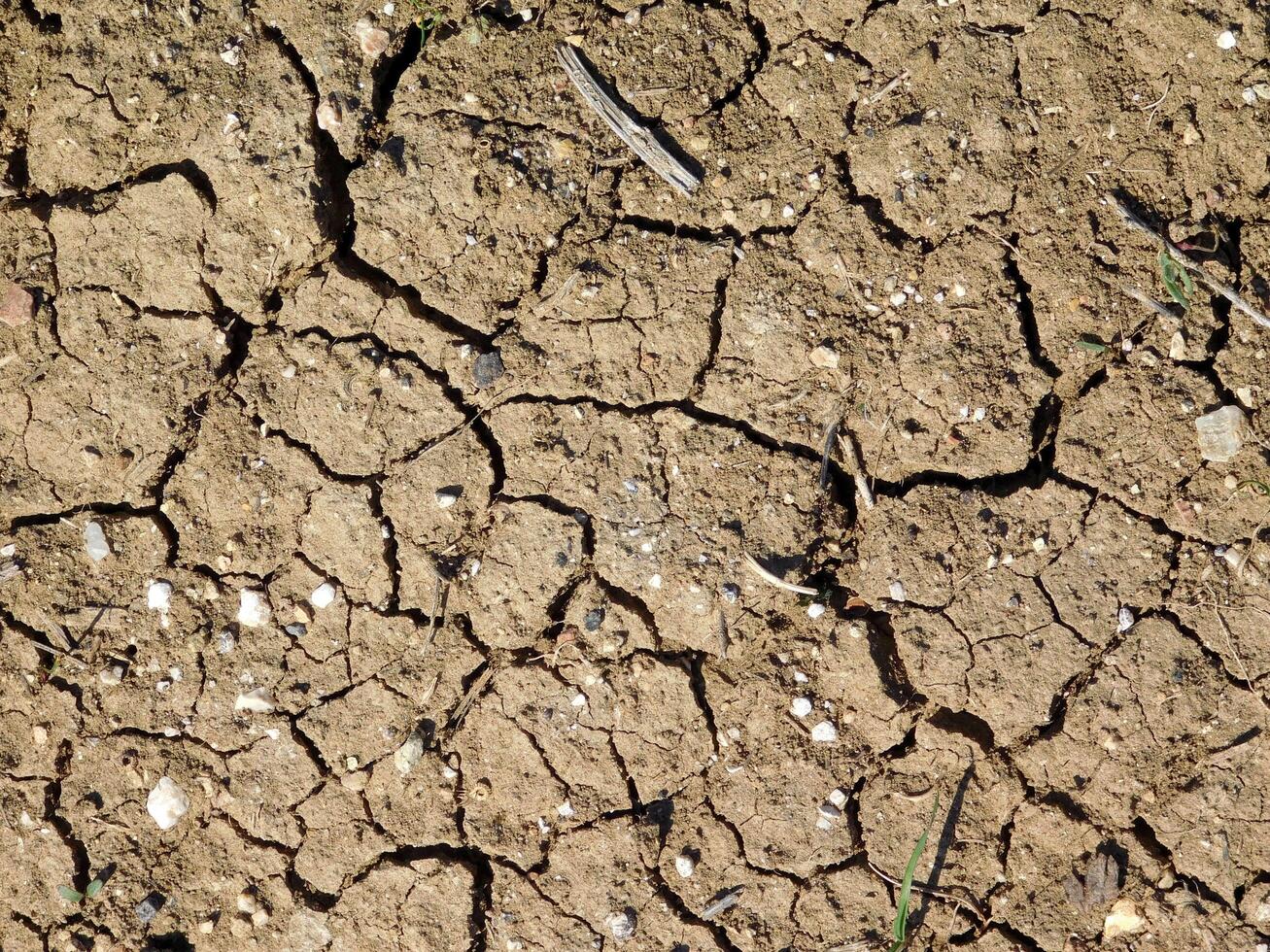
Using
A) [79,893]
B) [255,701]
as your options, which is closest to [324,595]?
[255,701]

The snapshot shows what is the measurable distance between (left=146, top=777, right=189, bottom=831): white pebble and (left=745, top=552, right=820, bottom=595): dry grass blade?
6.17 ft

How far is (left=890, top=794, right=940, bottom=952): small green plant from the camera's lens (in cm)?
270

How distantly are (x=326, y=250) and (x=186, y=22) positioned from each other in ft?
2.81

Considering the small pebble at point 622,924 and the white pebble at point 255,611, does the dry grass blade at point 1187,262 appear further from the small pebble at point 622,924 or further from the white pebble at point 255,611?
the white pebble at point 255,611

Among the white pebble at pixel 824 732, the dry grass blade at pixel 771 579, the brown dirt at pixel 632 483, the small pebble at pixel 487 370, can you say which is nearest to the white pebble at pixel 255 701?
the brown dirt at pixel 632 483

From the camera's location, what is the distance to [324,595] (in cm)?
292

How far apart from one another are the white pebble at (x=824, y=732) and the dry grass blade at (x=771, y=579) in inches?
15.2

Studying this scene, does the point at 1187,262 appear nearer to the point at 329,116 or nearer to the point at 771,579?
the point at 771,579

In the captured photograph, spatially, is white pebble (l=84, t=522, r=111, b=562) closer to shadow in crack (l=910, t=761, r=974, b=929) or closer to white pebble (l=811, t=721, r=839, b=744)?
white pebble (l=811, t=721, r=839, b=744)

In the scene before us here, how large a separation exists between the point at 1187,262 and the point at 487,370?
82.8 inches

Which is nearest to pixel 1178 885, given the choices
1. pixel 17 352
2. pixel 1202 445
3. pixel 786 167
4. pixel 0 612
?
pixel 1202 445

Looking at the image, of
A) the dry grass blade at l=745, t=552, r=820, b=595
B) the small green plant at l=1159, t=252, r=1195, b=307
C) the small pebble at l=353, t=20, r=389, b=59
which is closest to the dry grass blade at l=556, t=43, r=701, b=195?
the small pebble at l=353, t=20, r=389, b=59

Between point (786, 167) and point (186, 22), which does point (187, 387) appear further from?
point (786, 167)

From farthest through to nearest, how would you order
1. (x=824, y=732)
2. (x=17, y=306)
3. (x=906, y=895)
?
(x=17, y=306) → (x=824, y=732) → (x=906, y=895)
